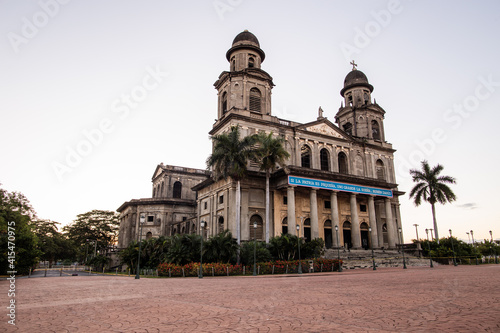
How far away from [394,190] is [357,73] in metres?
19.4

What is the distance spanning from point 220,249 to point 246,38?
30250 mm

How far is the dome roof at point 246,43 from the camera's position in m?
44.7

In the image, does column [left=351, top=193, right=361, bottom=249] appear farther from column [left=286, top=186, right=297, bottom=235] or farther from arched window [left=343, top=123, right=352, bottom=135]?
arched window [left=343, top=123, right=352, bottom=135]

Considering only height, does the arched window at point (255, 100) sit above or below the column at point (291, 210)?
above

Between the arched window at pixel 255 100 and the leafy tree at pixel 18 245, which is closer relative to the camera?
the leafy tree at pixel 18 245

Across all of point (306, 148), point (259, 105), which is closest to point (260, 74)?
point (259, 105)

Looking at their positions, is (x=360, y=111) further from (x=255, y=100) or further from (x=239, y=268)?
(x=239, y=268)

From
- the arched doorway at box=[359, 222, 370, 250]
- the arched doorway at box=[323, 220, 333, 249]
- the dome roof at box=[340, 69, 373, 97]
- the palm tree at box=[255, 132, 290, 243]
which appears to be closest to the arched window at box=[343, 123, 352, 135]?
the dome roof at box=[340, 69, 373, 97]

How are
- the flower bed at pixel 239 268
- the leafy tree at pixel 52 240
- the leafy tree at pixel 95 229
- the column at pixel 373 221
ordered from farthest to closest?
the leafy tree at pixel 95 229 < the leafy tree at pixel 52 240 < the column at pixel 373 221 < the flower bed at pixel 239 268

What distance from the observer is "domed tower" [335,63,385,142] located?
50500mm

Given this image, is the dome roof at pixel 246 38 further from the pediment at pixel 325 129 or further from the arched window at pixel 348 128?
the arched window at pixel 348 128

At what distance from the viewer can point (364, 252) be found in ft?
120

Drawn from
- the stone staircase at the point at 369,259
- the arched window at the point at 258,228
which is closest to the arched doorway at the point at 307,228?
the stone staircase at the point at 369,259

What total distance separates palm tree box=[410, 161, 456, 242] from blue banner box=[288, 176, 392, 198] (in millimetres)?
7755
